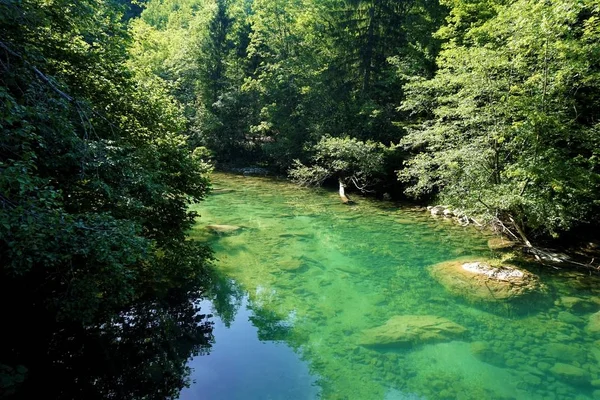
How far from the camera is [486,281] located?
876 centimetres

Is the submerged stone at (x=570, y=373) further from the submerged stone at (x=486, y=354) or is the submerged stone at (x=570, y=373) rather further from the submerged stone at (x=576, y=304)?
the submerged stone at (x=576, y=304)

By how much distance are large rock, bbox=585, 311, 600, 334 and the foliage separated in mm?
2372

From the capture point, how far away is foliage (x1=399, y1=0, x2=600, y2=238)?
29.2 ft

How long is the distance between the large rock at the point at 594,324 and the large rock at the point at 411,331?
241 centimetres

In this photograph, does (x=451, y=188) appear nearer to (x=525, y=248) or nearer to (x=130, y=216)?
(x=525, y=248)

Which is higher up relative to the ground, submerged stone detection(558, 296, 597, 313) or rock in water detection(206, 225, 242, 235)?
→ submerged stone detection(558, 296, 597, 313)

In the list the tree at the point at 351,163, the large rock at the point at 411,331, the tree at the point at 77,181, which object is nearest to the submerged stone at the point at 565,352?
the large rock at the point at 411,331

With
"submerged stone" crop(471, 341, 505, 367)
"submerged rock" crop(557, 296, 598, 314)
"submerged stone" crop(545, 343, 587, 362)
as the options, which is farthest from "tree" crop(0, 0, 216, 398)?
"submerged rock" crop(557, 296, 598, 314)

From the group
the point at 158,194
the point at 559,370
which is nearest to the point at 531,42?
the point at 559,370

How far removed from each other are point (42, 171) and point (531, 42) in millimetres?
10939

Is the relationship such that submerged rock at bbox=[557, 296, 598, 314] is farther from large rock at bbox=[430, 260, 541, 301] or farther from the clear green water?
large rock at bbox=[430, 260, 541, 301]

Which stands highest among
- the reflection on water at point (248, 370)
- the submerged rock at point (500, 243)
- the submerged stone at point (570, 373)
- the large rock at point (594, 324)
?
the submerged rock at point (500, 243)

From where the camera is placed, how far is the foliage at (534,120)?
889 cm

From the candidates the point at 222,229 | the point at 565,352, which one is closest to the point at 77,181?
the point at 222,229
